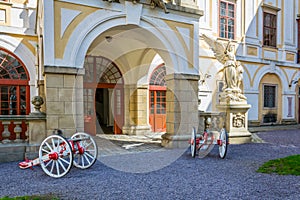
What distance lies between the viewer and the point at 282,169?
477 centimetres

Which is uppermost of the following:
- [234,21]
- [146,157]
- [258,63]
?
[234,21]

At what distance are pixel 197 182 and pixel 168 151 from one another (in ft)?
7.99

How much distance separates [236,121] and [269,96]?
6.22 metres

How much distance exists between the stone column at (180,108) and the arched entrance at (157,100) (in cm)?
323

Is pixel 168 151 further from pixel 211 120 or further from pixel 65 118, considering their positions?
pixel 65 118

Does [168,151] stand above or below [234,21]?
below

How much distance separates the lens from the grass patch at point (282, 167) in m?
4.59

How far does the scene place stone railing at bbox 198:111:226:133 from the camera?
7.42 m

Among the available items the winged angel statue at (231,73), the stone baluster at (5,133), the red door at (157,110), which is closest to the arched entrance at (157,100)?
the red door at (157,110)

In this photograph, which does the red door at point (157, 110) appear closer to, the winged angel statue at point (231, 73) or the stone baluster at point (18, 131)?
the winged angel statue at point (231, 73)

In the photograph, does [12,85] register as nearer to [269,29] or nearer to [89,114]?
[89,114]

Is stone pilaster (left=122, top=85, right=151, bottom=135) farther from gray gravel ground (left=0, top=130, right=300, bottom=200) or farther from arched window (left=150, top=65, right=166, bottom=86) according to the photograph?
gray gravel ground (left=0, top=130, right=300, bottom=200)

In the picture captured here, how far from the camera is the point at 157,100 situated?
10.3m

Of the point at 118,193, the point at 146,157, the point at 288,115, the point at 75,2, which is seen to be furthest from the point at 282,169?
the point at 288,115
